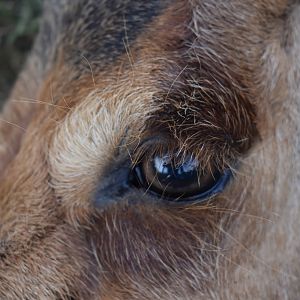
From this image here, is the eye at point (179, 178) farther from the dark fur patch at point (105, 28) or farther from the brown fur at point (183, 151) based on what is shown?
the dark fur patch at point (105, 28)

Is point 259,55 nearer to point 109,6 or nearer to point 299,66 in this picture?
point 299,66

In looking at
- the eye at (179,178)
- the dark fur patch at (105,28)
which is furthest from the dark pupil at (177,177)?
the dark fur patch at (105,28)

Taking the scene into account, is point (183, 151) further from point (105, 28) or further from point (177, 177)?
point (105, 28)

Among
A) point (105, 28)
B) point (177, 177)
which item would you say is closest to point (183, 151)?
point (177, 177)

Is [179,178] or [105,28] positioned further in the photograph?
[105,28]

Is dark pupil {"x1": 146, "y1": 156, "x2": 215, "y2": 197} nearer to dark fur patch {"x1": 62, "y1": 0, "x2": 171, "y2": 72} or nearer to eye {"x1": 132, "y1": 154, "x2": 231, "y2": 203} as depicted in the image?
eye {"x1": 132, "y1": 154, "x2": 231, "y2": 203}

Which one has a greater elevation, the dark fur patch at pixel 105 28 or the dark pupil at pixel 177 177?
the dark fur patch at pixel 105 28

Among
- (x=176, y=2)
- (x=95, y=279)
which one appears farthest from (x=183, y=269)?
(x=176, y=2)
